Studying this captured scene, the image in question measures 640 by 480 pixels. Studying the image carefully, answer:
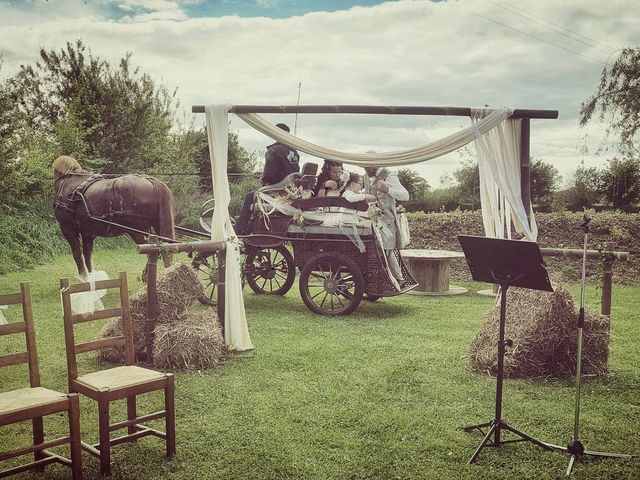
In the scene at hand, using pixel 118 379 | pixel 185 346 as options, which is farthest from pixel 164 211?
pixel 118 379

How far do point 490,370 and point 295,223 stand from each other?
355cm

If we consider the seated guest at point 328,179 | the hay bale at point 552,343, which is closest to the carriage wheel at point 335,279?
the seated guest at point 328,179

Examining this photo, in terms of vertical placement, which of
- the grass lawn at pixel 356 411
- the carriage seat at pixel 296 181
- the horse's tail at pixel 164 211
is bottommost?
the grass lawn at pixel 356 411

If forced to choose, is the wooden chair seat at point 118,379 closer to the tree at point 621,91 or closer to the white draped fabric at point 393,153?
the white draped fabric at point 393,153

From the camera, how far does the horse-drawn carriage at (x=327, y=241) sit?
7.92 m

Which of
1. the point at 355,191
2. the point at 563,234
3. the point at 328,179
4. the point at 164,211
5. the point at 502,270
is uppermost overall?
the point at 328,179

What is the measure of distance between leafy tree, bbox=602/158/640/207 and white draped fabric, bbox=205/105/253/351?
12437 mm

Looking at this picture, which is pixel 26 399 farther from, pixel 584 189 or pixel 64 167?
pixel 584 189

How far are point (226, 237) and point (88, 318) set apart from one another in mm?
2555

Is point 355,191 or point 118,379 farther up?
point 355,191

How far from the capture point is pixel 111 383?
3713 mm

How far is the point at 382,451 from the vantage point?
400 cm

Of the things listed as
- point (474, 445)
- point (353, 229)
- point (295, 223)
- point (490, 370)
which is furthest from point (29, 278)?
point (474, 445)

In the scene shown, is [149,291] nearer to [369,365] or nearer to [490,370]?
[369,365]
